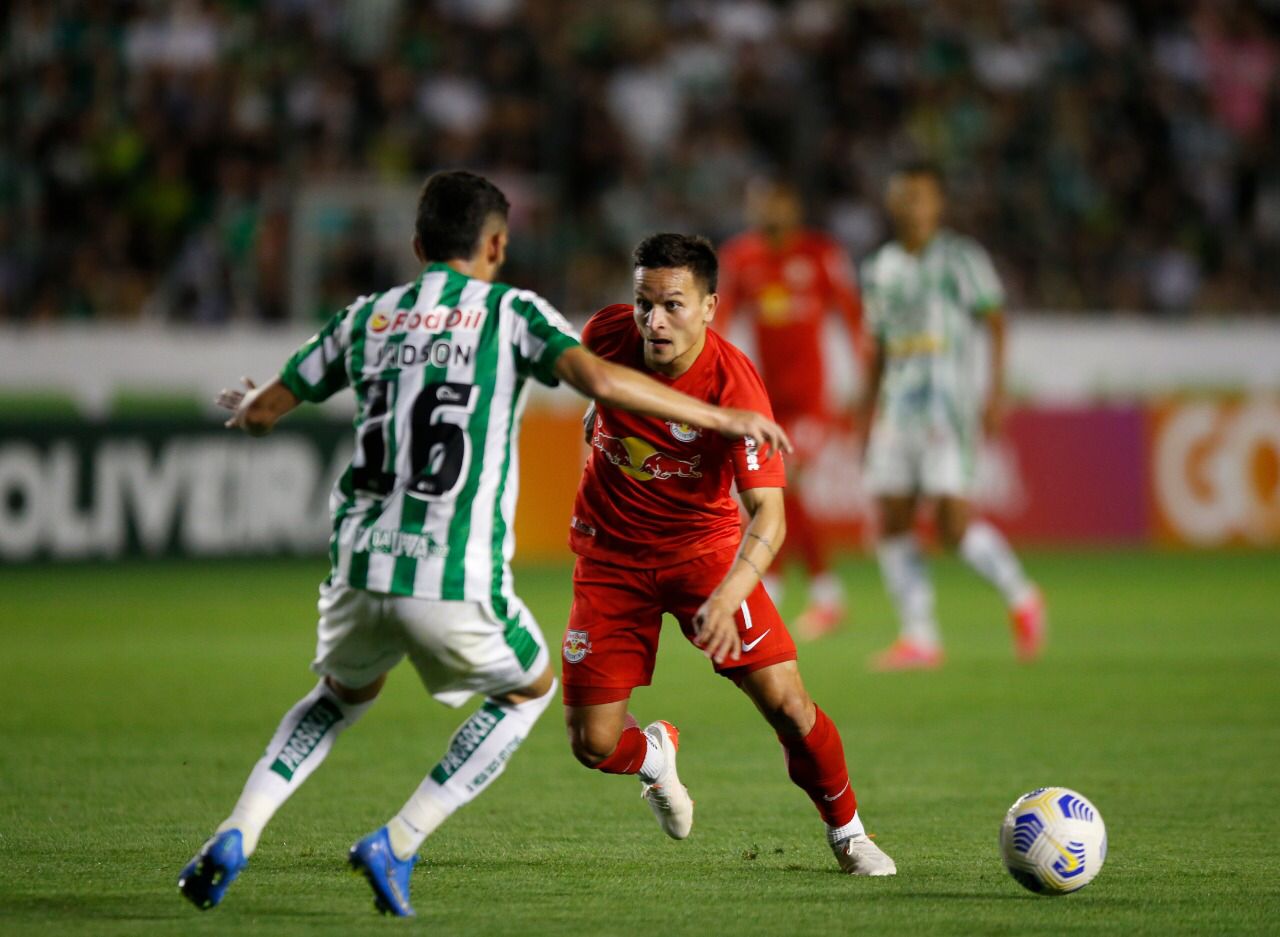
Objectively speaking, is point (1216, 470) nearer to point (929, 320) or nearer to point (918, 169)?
point (929, 320)

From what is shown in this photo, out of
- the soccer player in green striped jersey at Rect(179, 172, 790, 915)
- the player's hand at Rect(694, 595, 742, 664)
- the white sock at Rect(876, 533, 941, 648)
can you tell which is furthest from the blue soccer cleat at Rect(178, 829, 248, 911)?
the white sock at Rect(876, 533, 941, 648)

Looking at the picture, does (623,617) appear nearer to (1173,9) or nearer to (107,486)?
(107,486)

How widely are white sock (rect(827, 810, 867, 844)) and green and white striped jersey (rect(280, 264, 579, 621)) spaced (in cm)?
128

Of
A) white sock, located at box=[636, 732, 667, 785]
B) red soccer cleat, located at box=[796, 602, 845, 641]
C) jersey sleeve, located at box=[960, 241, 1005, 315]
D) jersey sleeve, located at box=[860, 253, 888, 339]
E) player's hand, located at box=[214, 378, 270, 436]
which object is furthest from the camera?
red soccer cleat, located at box=[796, 602, 845, 641]

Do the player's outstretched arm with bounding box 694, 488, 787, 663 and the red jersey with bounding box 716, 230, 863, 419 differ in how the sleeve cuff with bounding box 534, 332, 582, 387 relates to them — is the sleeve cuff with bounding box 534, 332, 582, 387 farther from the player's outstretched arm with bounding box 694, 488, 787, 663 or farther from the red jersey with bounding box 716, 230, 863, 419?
the red jersey with bounding box 716, 230, 863, 419

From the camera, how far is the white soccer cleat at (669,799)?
5918mm

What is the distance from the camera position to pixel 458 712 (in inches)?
358

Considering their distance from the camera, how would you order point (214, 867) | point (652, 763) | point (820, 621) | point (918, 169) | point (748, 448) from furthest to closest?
point (820, 621) < point (918, 169) < point (652, 763) < point (748, 448) < point (214, 867)

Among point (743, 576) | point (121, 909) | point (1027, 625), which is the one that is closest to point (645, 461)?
point (743, 576)

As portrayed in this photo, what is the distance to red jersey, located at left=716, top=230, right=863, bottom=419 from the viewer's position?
12.2 metres

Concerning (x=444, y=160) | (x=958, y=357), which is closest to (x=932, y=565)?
(x=444, y=160)

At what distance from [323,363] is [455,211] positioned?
0.50m

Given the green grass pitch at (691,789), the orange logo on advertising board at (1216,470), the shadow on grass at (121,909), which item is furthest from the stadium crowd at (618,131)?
the shadow on grass at (121,909)

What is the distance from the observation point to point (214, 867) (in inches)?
185
